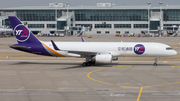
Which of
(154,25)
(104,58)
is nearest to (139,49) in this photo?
(104,58)

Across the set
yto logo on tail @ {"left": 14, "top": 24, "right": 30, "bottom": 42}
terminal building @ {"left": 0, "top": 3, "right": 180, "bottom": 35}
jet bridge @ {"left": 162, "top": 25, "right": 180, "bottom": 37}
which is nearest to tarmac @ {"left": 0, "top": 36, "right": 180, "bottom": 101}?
yto logo on tail @ {"left": 14, "top": 24, "right": 30, "bottom": 42}

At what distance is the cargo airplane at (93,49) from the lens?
123 feet

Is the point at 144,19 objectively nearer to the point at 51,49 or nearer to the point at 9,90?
the point at 51,49

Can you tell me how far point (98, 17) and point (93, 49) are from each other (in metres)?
133

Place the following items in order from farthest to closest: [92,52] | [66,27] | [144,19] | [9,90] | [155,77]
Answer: [144,19], [66,27], [92,52], [155,77], [9,90]

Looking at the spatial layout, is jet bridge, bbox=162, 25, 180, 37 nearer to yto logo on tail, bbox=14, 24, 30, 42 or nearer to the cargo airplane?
the cargo airplane

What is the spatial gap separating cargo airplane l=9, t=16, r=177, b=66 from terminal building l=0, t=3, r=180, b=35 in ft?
388

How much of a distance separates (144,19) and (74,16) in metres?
51.5

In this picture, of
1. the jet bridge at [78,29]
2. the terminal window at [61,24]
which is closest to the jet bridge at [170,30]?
the jet bridge at [78,29]

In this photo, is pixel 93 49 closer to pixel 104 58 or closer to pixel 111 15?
pixel 104 58

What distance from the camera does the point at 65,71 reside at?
33.5 metres

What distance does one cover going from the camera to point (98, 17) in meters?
170

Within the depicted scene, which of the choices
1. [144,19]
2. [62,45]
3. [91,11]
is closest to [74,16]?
[91,11]

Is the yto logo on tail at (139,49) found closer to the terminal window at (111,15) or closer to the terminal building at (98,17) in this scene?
the terminal building at (98,17)
